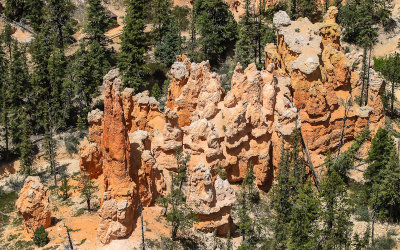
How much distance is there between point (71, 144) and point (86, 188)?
21601 millimetres

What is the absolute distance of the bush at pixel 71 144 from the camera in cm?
7031

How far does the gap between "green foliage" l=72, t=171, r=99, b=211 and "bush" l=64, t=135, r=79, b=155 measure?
15641 mm

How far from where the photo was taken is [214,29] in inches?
3396

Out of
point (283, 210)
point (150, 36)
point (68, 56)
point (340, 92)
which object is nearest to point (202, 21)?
point (150, 36)

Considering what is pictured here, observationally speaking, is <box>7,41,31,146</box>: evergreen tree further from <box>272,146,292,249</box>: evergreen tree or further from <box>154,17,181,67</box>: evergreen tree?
<box>272,146,292,249</box>: evergreen tree

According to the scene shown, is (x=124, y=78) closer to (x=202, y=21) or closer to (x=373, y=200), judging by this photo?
(x=202, y=21)

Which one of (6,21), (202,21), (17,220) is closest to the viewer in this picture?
(17,220)

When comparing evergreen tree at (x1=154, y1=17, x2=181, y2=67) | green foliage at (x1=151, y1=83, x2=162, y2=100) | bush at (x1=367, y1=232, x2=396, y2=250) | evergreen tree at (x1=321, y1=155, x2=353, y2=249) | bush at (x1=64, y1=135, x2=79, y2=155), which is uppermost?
evergreen tree at (x1=154, y1=17, x2=181, y2=67)

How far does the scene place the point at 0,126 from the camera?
7725cm

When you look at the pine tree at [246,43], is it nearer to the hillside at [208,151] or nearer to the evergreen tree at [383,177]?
the hillside at [208,151]

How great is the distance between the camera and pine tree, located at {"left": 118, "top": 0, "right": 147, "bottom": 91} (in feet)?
252

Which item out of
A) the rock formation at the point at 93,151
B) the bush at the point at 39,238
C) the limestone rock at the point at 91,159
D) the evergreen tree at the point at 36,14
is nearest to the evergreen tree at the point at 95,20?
the evergreen tree at the point at 36,14

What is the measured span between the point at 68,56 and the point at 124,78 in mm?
17800

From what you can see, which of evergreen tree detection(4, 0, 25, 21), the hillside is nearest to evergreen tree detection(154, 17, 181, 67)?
the hillside
